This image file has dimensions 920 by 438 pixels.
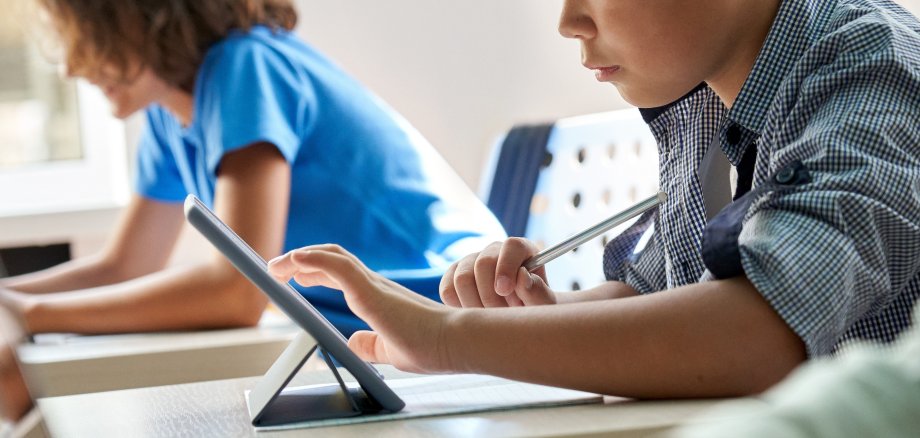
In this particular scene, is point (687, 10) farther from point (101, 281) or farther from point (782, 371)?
point (101, 281)

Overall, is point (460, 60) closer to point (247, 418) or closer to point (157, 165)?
point (157, 165)

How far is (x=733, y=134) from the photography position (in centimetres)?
81

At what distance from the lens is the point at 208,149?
57.8 inches

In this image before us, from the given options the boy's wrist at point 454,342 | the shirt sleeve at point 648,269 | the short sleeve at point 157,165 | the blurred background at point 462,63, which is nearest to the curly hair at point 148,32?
the short sleeve at point 157,165

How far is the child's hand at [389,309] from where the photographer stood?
2.13 ft

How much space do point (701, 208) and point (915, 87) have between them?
0.91 feet

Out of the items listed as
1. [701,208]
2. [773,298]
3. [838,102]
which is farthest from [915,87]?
[701,208]

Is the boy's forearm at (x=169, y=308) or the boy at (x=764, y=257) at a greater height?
the boy at (x=764, y=257)

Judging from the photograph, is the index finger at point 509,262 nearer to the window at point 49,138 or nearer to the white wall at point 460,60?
the white wall at point 460,60

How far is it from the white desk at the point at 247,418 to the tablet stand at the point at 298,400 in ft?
0.05

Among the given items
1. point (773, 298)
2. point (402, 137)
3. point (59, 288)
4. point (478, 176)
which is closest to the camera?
point (773, 298)

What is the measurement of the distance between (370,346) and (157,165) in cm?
125

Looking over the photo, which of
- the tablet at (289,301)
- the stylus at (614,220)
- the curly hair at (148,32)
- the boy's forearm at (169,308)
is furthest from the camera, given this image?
the curly hair at (148,32)

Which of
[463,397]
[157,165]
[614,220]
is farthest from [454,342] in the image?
[157,165]
